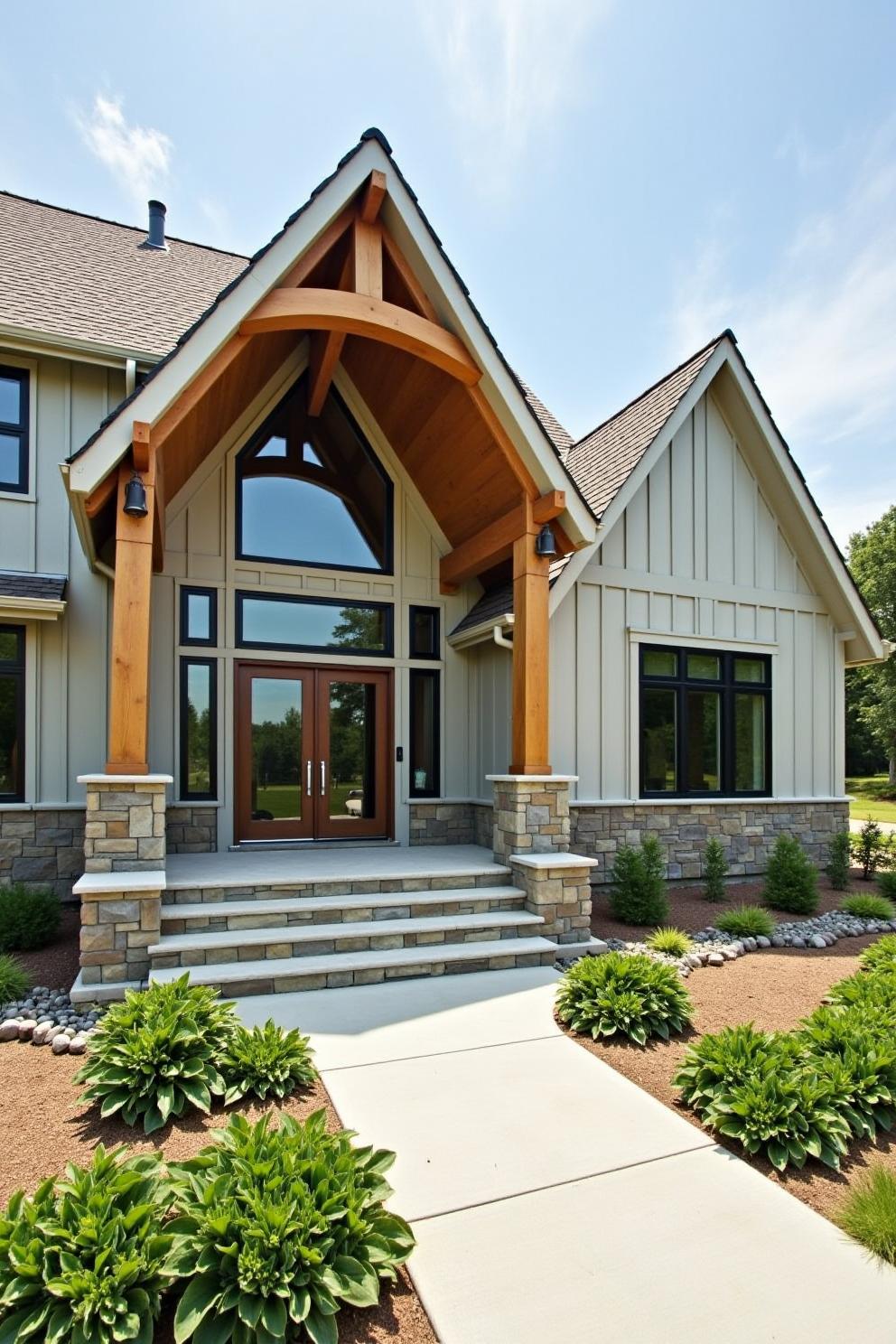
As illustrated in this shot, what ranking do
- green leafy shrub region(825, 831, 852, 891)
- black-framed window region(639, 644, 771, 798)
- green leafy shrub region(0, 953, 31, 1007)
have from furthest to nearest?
green leafy shrub region(825, 831, 852, 891), black-framed window region(639, 644, 771, 798), green leafy shrub region(0, 953, 31, 1007)

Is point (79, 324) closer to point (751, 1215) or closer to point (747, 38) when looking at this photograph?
point (747, 38)

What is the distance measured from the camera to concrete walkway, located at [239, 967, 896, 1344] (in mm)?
2270

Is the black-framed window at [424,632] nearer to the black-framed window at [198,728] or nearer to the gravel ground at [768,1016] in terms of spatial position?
the black-framed window at [198,728]

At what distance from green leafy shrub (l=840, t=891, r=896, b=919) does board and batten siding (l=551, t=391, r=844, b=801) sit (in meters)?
1.90

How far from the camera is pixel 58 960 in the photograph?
5555 mm

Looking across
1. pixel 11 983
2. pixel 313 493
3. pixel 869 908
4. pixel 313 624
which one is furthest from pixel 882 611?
pixel 11 983

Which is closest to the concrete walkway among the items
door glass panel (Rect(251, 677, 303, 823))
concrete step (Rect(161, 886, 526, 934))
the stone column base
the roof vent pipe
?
concrete step (Rect(161, 886, 526, 934))

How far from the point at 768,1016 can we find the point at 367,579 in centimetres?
591

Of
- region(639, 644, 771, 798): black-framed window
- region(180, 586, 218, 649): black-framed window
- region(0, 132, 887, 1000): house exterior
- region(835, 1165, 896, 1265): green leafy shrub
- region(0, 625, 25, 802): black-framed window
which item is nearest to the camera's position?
region(835, 1165, 896, 1265): green leafy shrub

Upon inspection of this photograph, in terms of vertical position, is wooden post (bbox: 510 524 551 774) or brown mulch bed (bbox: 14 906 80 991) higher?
wooden post (bbox: 510 524 551 774)

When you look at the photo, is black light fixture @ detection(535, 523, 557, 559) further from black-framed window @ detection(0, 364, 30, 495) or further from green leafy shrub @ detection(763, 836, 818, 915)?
black-framed window @ detection(0, 364, 30, 495)

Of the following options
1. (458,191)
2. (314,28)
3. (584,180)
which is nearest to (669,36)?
(584,180)

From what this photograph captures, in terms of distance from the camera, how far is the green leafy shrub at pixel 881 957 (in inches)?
219

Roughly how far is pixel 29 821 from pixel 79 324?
5025 mm
